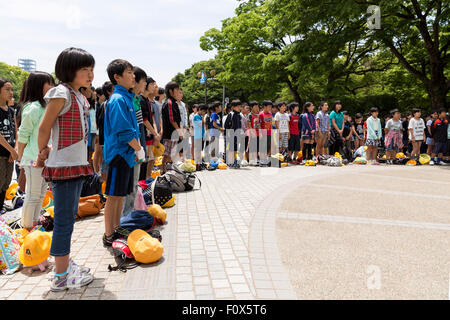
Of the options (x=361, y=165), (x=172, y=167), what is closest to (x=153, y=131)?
(x=172, y=167)

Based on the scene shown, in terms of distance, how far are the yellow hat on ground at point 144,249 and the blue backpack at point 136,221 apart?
15.1 inches

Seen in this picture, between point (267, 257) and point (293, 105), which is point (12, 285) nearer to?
point (267, 257)

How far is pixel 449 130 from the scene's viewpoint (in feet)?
41.4

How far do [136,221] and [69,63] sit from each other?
6.69 feet

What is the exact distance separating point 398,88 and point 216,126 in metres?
18.4

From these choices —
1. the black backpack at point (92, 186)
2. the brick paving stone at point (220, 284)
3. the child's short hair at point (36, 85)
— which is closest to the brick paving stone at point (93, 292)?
the brick paving stone at point (220, 284)

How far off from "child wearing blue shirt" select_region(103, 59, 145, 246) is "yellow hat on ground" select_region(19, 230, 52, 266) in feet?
2.51

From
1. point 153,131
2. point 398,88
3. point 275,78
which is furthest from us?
point 275,78

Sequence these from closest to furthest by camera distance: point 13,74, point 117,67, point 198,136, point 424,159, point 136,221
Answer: point 117,67 → point 136,221 → point 198,136 → point 424,159 → point 13,74

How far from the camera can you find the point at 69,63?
2.78m

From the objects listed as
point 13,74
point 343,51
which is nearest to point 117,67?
point 343,51

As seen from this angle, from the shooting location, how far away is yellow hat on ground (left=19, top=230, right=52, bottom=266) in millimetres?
3197
